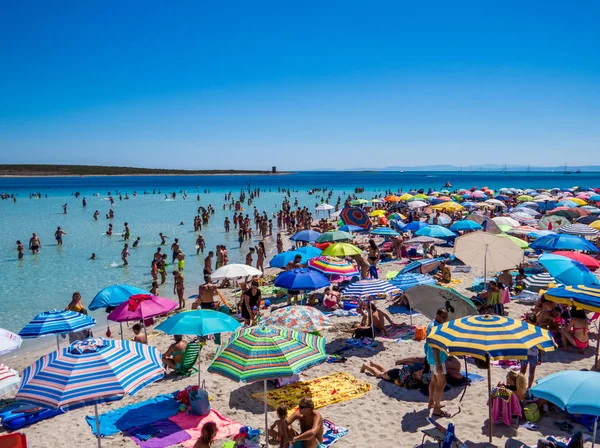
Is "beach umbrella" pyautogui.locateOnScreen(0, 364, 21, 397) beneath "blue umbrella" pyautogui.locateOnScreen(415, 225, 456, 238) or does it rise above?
beneath

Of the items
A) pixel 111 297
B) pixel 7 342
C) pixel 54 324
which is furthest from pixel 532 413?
pixel 111 297

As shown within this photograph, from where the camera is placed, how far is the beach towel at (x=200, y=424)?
573 cm

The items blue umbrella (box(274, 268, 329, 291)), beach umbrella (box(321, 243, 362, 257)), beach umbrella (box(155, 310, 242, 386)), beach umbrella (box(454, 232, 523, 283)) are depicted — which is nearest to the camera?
beach umbrella (box(155, 310, 242, 386))

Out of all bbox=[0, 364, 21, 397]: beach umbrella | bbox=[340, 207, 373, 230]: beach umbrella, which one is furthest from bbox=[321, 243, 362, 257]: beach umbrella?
bbox=[0, 364, 21, 397]: beach umbrella

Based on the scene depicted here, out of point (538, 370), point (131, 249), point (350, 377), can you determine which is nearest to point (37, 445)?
point (350, 377)

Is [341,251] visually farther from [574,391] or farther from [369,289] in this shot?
[574,391]

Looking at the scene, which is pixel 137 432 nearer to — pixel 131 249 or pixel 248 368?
pixel 248 368

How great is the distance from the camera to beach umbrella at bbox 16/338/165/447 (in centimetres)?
432

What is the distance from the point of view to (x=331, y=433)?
5727mm

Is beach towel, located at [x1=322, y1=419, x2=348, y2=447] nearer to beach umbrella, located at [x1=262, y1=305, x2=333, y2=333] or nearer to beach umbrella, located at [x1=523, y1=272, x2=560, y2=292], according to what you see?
beach umbrella, located at [x1=262, y1=305, x2=333, y2=333]

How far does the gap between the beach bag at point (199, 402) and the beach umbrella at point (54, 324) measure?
2637 millimetres

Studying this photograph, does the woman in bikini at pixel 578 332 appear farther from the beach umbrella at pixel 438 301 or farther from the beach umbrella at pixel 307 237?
the beach umbrella at pixel 307 237

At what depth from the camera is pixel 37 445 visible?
226 inches

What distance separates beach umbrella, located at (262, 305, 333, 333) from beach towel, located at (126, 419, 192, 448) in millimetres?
2221
